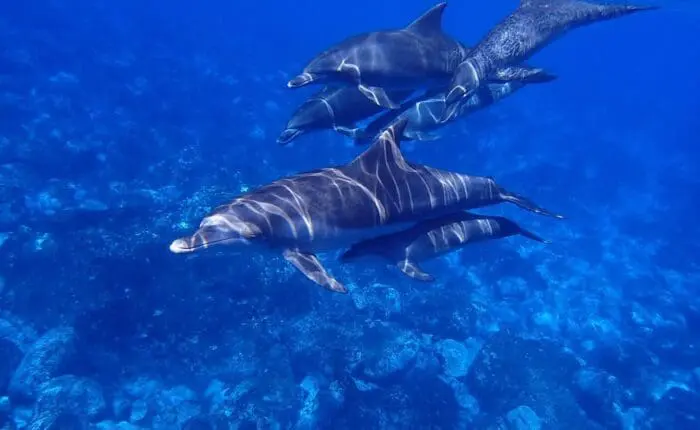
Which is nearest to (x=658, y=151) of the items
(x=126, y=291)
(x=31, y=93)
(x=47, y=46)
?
(x=126, y=291)

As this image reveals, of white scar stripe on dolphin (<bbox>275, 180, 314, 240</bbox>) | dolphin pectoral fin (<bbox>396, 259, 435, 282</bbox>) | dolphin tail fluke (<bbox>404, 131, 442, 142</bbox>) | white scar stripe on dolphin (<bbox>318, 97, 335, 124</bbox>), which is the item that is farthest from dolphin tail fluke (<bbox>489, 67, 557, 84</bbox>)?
white scar stripe on dolphin (<bbox>275, 180, 314, 240</bbox>)

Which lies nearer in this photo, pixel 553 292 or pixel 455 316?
pixel 455 316

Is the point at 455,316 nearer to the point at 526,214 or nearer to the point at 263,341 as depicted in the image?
the point at 263,341

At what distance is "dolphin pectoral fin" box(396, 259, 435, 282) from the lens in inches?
280

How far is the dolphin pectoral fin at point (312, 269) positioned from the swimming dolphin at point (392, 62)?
3.43 meters

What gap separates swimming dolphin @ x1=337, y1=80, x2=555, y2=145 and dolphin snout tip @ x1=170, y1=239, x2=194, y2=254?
501 cm

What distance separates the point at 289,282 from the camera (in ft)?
46.6

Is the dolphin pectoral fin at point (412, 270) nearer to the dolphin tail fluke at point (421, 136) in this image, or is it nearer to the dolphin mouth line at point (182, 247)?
the dolphin mouth line at point (182, 247)

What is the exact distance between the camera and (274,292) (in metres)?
13.9

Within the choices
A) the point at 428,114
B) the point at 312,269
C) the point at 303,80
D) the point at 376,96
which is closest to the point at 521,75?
the point at 428,114

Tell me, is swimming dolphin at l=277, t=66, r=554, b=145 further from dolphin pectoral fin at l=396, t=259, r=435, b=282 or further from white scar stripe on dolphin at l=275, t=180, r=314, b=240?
white scar stripe on dolphin at l=275, t=180, r=314, b=240

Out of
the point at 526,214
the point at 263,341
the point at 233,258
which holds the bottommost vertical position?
the point at 263,341

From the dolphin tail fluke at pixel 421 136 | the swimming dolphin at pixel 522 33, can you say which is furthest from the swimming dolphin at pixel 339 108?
the dolphin tail fluke at pixel 421 136

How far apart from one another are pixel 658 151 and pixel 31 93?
1774 inches
